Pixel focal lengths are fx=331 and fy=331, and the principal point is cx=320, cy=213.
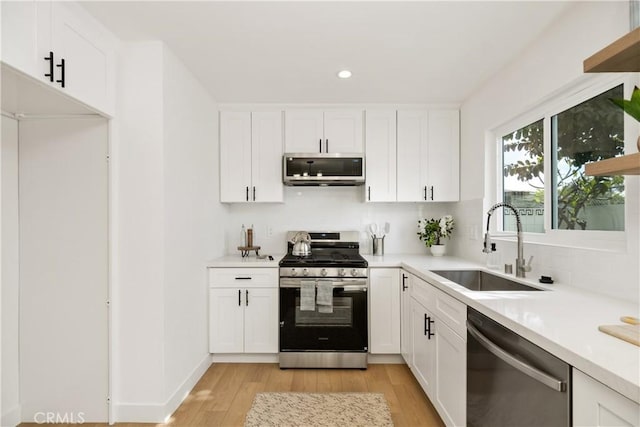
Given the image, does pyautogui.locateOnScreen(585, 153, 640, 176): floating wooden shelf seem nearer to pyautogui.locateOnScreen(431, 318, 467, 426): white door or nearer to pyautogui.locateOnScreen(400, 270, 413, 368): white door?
pyautogui.locateOnScreen(431, 318, 467, 426): white door

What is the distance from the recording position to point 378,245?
356cm

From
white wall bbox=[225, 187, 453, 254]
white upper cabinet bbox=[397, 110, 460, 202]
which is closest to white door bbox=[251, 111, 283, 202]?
white wall bbox=[225, 187, 453, 254]

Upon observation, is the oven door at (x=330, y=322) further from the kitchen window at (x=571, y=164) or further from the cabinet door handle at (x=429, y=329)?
the kitchen window at (x=571, y=164)

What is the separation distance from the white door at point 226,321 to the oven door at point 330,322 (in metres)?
0.41

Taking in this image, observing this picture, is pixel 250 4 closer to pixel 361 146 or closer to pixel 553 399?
pixel 361 146

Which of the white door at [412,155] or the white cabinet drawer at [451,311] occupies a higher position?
the white door at [412,155]

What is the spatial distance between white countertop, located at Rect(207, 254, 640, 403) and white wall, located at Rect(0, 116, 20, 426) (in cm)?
271

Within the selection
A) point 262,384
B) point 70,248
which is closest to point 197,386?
point 262,384

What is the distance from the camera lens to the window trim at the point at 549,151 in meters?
1.54

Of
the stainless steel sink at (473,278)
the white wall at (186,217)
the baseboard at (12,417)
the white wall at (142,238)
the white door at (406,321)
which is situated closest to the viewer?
the baseboard at (12,417)

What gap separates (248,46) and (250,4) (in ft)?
1.46

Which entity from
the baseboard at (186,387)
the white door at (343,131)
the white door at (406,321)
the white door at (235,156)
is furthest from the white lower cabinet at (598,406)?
the white door at (235,156)

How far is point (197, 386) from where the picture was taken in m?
2.65

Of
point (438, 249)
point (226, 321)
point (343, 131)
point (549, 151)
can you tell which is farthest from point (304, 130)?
point (549, 151)
